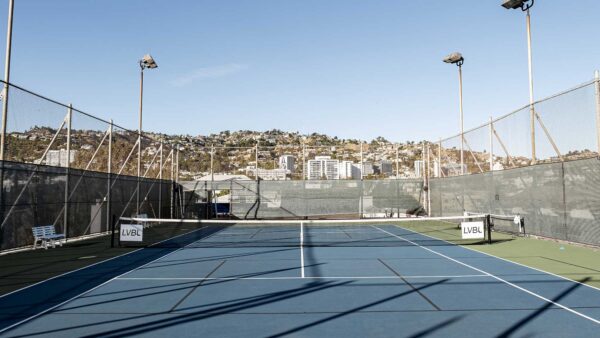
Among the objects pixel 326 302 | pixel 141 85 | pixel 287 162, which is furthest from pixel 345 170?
pixel 326 302

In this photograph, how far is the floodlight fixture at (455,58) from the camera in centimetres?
2680

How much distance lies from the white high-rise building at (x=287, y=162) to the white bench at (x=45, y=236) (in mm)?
19238

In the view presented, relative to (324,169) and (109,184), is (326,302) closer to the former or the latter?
(109,184)

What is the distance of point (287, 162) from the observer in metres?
34.0

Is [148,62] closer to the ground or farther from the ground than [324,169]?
farther from the ground

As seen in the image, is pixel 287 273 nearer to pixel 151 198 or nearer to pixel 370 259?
pixel 370 259

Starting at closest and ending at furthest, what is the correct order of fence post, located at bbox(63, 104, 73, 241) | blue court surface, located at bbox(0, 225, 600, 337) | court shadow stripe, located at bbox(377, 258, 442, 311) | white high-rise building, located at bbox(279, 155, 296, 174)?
blue court surface, located at bbox(0, 225, 600, 337) → court shadow stripe, located at bbox(377, 258, 442, 311) → fence post, located at bbox(63, 104, 73, 241) → white high-rise building, located at bbox(279, 155, 296, 174)

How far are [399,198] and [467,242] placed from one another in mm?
15366

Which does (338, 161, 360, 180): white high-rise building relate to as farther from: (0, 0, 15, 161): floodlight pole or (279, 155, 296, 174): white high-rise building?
(0, 0, 15, 161): floodlight pole

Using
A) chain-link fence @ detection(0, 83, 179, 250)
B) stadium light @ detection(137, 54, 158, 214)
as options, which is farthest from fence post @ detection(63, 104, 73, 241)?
stadium light @ detection(137, 54, 158, 214)

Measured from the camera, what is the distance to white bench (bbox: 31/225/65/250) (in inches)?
598

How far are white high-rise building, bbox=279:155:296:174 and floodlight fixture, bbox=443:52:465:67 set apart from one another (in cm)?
1317

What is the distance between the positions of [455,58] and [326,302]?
23.0 m

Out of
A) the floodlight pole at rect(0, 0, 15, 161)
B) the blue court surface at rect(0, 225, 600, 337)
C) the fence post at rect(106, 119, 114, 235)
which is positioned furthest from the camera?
the fence post at rect(106, 119, 114, 235)
